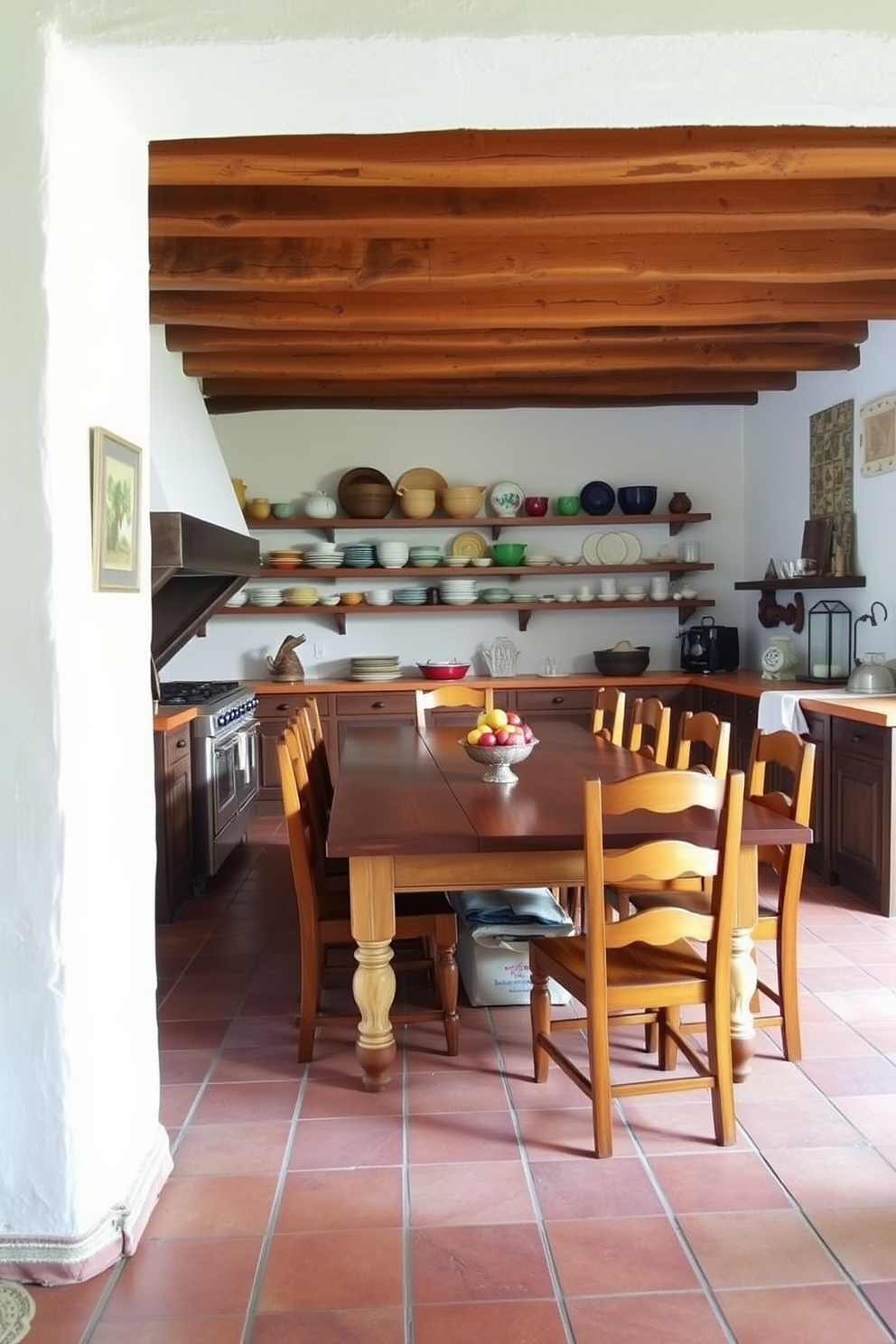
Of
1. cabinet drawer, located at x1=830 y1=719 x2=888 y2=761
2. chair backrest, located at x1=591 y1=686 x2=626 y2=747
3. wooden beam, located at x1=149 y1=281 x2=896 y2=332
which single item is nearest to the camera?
cabinet drawer, located at x1=830 y1=719 x2=888 y2=761

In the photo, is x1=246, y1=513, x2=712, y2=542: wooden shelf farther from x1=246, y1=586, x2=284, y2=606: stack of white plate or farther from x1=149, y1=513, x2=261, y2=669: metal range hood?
x1=149, y1=513, x2=261, y2=669: metal range hood

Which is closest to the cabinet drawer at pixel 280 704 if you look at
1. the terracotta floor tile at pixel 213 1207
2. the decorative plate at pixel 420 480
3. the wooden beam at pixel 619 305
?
the decorative plate at pixel 420 480

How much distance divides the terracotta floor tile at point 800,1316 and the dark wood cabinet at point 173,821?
9.11 feet

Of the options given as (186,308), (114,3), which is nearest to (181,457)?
(186,308)

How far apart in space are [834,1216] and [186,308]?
3.98 meters

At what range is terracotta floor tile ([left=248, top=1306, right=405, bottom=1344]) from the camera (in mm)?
1664

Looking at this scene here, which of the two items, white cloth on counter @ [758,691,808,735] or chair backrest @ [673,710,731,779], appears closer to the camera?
chair backrest @ [673,710,731,779]

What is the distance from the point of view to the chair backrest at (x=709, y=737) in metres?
2.94

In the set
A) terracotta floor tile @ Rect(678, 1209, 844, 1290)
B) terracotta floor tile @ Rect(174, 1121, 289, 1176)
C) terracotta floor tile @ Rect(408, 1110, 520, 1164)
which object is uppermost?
terracotta floor tile @ Rect(678, 1209, 844, 1290)

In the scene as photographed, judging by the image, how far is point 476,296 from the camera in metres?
4.43

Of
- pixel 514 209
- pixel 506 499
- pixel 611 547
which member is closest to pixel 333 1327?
pixel 514 209

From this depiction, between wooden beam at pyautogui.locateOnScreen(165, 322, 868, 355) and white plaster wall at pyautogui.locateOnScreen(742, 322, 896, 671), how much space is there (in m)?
0.27

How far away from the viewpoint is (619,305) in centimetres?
441

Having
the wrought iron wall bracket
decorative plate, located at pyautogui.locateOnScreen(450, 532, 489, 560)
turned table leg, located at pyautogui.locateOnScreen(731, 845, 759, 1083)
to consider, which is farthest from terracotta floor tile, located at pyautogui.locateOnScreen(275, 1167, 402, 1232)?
decorative plate, located at pyautogui.locateOnScreen(450, 532, 489, 560)
